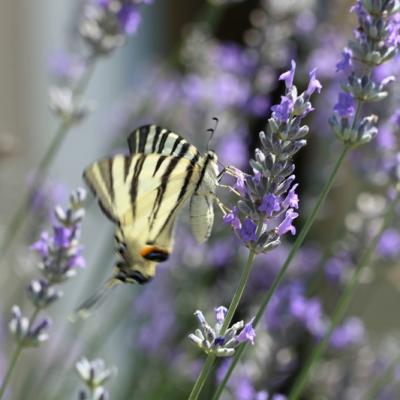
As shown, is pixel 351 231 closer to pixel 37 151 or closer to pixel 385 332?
pixel 385 332

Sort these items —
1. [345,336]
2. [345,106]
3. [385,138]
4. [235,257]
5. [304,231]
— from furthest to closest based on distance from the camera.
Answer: [235,257], [345,336], [385,138], [345,106], [304,231]

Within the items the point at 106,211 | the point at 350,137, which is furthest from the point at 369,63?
the point at 106,211

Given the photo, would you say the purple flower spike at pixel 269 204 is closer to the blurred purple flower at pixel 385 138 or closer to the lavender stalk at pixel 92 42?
the lavender stalk at pixel 92 42

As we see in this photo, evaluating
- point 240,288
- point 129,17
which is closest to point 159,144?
point 240,288

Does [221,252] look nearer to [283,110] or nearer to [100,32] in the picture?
[100,32]

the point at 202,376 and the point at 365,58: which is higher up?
the point at 365,58

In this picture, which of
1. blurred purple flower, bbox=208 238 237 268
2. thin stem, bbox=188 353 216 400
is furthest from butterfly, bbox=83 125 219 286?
blurred purple flower, bbox=208 238 237 268
